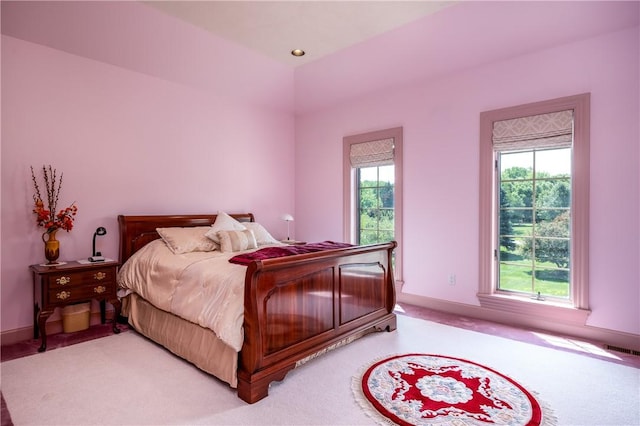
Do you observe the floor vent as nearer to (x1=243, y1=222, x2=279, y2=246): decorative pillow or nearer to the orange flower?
(x1=243, y1=222, x2=279, y2=246): decorative pillow

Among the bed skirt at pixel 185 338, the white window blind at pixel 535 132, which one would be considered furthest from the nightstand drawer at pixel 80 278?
the white window blind at pixel 535 132

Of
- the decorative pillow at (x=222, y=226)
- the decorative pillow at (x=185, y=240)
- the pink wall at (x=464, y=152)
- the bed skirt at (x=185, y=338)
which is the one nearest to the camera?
the bed skirt at (x=185, y=338)

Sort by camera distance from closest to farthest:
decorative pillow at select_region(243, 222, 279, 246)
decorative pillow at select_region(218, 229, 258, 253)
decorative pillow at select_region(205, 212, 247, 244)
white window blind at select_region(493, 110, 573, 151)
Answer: white window blind at select_region(493, 110, 573, 151)
decorative pillow at select_region(218, 229, 258, 253)
decorative pillow at select_region(205, 212, 247, 244)
decorative pillow at select_region(243, 222, 279, 246)

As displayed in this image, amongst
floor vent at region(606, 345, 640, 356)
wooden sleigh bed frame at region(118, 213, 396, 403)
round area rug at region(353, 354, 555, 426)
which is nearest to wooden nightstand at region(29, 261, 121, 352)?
wooden sleigh bed frame at region(118, 213, 396, 403)

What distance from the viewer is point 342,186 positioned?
5.27 metres

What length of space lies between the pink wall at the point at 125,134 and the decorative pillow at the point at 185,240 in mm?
599

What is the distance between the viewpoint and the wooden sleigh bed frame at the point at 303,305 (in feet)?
7.39

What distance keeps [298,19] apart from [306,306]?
285 centimetres

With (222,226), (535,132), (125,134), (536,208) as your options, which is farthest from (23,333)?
(535,132)

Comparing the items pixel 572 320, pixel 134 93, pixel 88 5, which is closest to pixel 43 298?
pixel 134 93

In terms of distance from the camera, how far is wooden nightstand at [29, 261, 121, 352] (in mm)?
3020

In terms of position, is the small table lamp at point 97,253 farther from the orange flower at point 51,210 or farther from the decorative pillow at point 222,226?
the decorative pillow at point 222,226

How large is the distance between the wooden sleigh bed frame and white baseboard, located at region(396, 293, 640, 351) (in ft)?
3.34

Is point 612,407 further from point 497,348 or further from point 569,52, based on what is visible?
point 569,52
